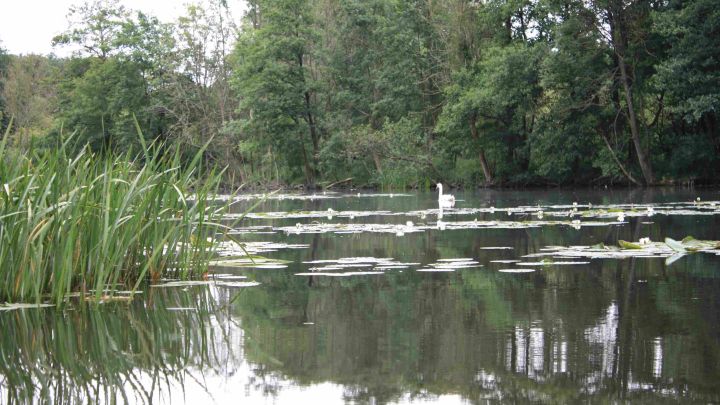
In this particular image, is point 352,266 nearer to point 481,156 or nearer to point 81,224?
point 81,224

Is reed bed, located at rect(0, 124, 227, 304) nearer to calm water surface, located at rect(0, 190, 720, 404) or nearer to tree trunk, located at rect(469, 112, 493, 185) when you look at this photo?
calm water surface, located at rect(0, 190, 720, 404)

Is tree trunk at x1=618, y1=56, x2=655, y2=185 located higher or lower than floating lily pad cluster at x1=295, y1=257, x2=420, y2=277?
higher

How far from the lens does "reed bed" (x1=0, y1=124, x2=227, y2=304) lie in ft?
22.1

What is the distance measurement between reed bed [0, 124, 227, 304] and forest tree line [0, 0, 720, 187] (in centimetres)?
1592

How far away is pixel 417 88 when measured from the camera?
4441 centimetres

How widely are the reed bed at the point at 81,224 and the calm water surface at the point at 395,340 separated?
1.05ft

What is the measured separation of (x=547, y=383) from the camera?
171 inches

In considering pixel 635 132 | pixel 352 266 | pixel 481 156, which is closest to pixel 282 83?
pixel 481 156

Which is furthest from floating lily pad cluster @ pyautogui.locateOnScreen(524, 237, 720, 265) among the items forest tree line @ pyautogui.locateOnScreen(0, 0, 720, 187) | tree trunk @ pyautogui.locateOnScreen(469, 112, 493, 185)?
tree trunk @ pyautogui.locateOnScreen(469, 112, 493, 185)

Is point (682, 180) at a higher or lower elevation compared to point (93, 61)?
lower

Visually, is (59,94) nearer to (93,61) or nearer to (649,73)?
(93,61)

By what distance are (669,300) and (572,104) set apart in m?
27.8

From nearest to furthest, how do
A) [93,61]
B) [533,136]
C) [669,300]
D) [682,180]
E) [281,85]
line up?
[669,300]
[682,180]
[533,136]
[281,85]
[93,61]

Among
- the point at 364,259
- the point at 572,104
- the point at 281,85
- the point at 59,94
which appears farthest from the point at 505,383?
the point at 59,94
